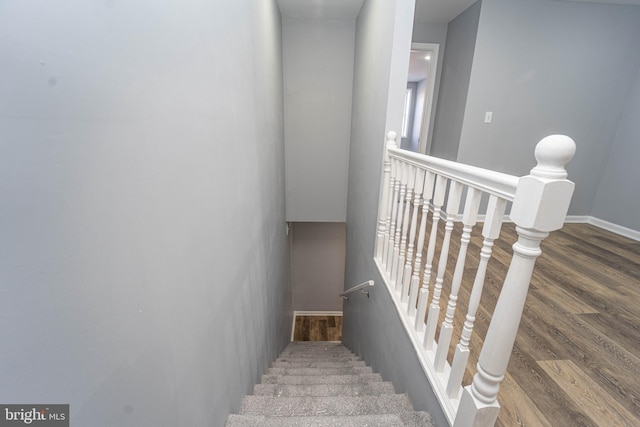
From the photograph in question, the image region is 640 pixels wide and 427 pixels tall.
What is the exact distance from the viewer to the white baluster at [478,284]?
2.66ft

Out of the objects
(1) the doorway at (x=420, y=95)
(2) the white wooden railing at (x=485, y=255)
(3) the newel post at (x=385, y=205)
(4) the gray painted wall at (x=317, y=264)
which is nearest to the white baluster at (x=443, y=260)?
(2) the white wooden railing at (x=485, y=255)

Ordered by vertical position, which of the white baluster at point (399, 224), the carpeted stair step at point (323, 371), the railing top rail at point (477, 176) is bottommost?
the carpeted stair step at point (323, 371)

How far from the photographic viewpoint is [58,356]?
41 cm

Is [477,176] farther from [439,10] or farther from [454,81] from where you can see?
[439,10]

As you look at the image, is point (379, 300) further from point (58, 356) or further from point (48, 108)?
point (48, 108)

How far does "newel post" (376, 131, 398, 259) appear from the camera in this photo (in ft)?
5.94

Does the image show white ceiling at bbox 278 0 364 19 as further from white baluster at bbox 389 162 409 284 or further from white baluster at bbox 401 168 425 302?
white baluster at bbox 401 168 425 302

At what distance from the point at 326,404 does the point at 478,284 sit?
0.96 m

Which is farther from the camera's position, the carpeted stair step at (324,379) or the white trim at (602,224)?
the white trim at (602,224)

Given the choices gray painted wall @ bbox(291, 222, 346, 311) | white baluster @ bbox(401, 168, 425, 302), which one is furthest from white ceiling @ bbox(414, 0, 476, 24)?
gray painted wall @ bbox(291, 222, 346, 311)

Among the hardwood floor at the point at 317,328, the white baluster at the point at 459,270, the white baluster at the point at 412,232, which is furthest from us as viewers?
the hardwood floor at the point at 317,328

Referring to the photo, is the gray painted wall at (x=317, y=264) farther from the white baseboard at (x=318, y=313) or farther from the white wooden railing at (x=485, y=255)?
the white wooden railing at (x=485, y=255)

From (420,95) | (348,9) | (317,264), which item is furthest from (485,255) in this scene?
(420,95)

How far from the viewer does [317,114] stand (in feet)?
11.6
